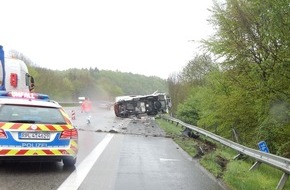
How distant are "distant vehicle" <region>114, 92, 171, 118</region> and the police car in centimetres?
3007

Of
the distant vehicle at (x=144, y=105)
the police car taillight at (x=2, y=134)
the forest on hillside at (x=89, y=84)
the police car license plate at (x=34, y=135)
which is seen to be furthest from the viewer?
the forest on hillside at (x=89, y=84)

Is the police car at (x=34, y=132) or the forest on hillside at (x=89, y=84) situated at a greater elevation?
the forest on hillside at (x=89, y=84)

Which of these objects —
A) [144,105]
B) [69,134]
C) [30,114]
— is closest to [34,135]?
[30,114]

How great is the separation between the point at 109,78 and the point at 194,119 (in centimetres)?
11137

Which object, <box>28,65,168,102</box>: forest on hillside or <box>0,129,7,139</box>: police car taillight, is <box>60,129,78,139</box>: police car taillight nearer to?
<box>0,129,7,139</box>: police car taillight

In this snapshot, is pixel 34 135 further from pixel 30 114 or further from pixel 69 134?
pixel 69 134

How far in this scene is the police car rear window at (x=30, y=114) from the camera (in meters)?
7.47

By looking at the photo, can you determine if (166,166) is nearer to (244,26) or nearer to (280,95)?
(280,95)

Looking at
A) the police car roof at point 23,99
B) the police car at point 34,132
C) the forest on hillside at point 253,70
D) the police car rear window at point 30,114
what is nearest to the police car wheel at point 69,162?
→ the police car at point 34,132

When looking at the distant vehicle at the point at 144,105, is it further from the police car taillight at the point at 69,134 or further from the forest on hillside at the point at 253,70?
the police car taillight at the point at 69,134

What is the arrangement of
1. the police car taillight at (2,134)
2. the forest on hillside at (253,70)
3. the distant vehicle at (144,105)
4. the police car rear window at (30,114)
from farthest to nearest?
1. the distant vehicle at (144,105)
2. the forest on hillside at (253,70)
3. the police car rear window at (30,114)
4. the police car taillight at (2,134)

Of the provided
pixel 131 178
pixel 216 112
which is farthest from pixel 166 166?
pixel 216 112

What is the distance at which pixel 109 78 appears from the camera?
146500mm

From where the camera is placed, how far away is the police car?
7238 millimetres
